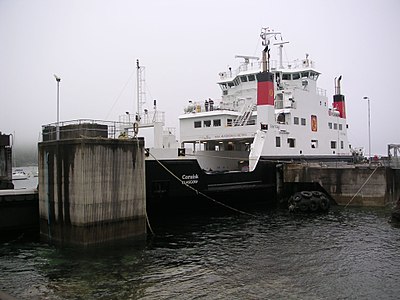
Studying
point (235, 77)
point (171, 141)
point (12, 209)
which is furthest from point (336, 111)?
point (12, 209)

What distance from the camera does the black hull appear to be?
16.9 m

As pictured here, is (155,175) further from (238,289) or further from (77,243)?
(238,289)

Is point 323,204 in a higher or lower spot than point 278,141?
lower

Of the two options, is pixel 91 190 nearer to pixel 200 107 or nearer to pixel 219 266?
pixel 219 266

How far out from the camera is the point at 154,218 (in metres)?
16.9

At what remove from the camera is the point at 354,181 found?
76.2ft

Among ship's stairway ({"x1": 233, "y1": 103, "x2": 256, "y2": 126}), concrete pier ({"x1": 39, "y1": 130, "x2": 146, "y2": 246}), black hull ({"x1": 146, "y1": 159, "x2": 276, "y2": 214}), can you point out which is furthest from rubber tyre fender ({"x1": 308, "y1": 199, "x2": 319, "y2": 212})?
concrete pier ({"x1": 39, "y1": 130, "x2": 146, "y2": 246})

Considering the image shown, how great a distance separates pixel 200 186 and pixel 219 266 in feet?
26.1

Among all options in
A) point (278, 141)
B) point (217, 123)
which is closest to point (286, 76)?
point (278, 141)

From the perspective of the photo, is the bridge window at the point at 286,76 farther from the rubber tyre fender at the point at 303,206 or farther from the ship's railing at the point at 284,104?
the rubber tyre fender at the point at 303,206

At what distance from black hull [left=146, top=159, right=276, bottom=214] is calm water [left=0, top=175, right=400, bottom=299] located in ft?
5.09

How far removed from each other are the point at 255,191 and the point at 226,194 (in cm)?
287

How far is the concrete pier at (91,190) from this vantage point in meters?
12.3

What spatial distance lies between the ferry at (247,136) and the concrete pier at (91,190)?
291cm
